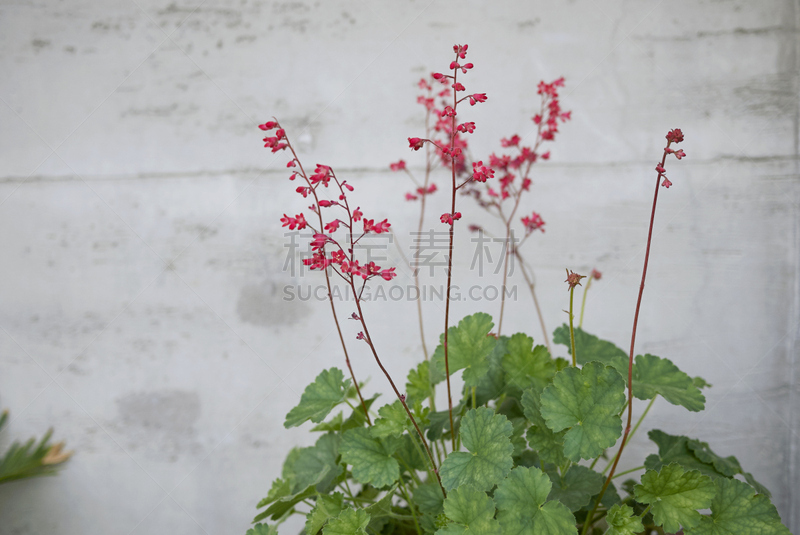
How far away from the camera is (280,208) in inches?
50.6

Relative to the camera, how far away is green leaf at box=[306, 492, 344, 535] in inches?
23.5

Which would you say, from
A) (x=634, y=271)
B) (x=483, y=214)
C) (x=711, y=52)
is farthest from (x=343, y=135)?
(x=711, y=52)

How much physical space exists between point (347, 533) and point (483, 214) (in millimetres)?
862

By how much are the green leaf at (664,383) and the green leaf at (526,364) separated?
11cm

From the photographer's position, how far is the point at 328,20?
49.4 inches

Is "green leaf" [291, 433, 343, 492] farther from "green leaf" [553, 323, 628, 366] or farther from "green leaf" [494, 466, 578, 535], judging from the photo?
"green leaf" [553, 323, 628, 366]

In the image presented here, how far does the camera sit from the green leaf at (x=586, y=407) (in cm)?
54

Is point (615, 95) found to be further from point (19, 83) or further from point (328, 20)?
point (19, 83)

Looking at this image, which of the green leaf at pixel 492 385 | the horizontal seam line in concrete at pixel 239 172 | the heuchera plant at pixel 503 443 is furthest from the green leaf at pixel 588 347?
the horizontal seam line in concrete at pixel 239 172

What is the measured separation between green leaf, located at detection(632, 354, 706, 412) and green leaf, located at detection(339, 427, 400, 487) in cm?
32


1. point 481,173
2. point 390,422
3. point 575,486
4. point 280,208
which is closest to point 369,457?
point 390,422

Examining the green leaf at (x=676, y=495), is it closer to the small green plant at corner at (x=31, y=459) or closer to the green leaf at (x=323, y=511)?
the green leaf at (x=323, y=511)

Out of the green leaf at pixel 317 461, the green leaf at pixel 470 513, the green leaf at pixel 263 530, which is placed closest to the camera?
the green leaf at pixel 470 513

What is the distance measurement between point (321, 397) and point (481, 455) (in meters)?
0.24
